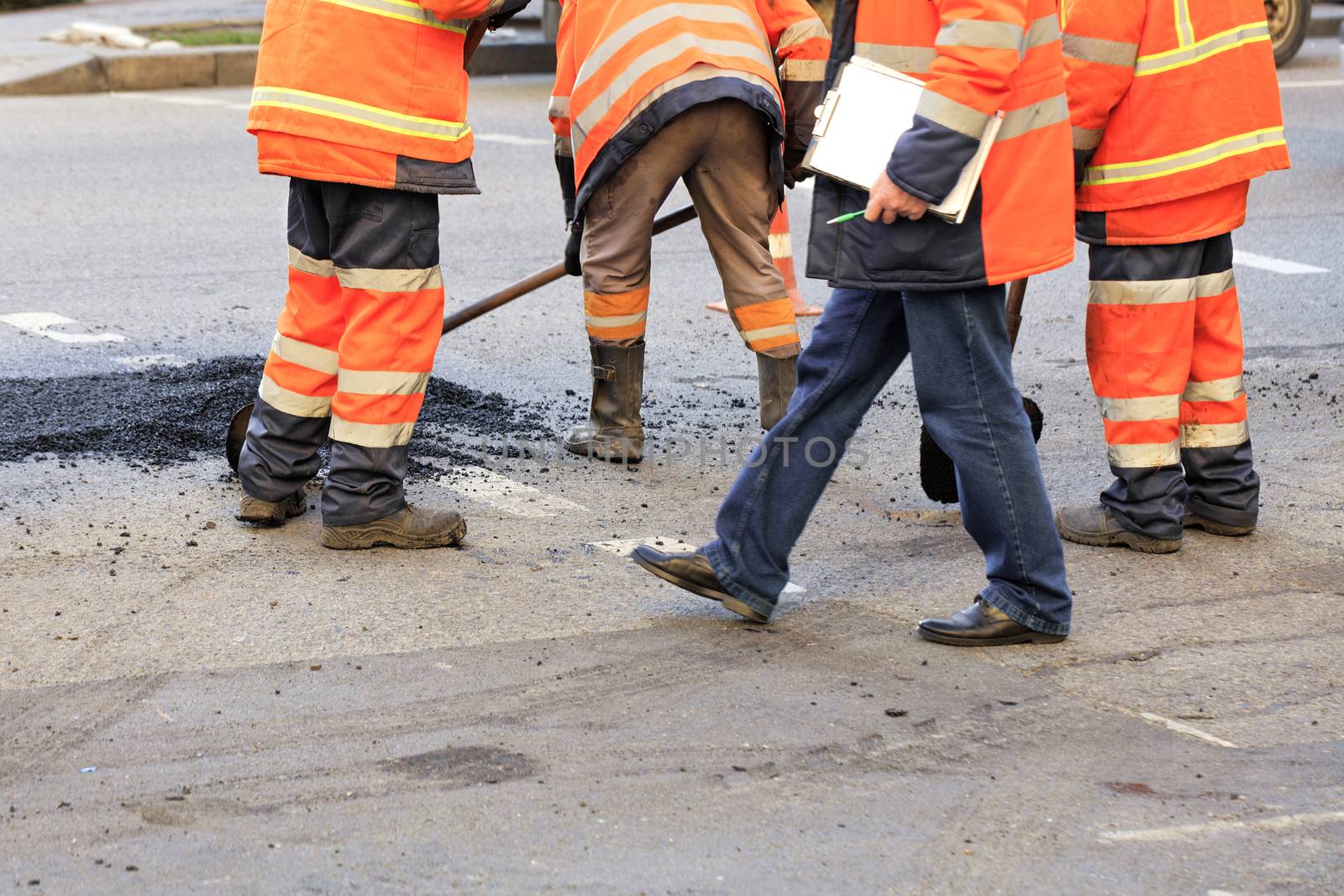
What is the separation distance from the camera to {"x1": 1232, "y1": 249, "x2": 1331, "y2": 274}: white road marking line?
7996 mm

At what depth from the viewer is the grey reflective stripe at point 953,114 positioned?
10.9 feet

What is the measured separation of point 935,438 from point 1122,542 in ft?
3.37

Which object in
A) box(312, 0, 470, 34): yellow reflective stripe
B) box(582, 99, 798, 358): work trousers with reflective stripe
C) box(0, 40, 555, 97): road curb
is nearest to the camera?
box(312, 0, 470, 34): yellow reflective stripe

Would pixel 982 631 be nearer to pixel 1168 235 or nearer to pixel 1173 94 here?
pixel 1168 235

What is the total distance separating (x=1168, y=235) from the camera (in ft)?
14.1

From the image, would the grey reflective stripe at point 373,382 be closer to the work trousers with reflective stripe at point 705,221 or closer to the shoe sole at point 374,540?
the shoe sole at point 374,540

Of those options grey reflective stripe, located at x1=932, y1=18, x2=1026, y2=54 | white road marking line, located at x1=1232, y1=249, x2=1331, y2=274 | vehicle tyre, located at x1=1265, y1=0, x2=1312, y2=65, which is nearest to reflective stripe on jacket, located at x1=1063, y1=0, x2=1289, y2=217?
grey reflective stripe, located at x1=932, y1=18, x2=1026, y2=54

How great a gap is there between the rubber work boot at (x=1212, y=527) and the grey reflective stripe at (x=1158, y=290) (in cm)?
59

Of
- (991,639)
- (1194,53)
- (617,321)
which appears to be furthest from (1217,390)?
(617,321)

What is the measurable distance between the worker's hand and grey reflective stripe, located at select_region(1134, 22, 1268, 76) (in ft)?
3.69

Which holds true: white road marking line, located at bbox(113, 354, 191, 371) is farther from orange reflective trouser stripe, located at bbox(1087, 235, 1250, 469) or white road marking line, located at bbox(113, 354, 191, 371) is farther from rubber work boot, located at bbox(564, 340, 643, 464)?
orange reflective trouser stripe, located at bbox(1087, 235, 1250, 469)

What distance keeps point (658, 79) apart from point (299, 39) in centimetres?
111

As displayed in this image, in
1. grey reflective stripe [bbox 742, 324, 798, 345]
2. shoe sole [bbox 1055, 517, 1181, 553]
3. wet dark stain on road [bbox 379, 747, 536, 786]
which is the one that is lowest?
shoe sole [bbox 1055, 517, 1181, 553]

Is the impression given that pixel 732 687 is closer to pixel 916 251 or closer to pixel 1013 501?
pixel 1013 501
